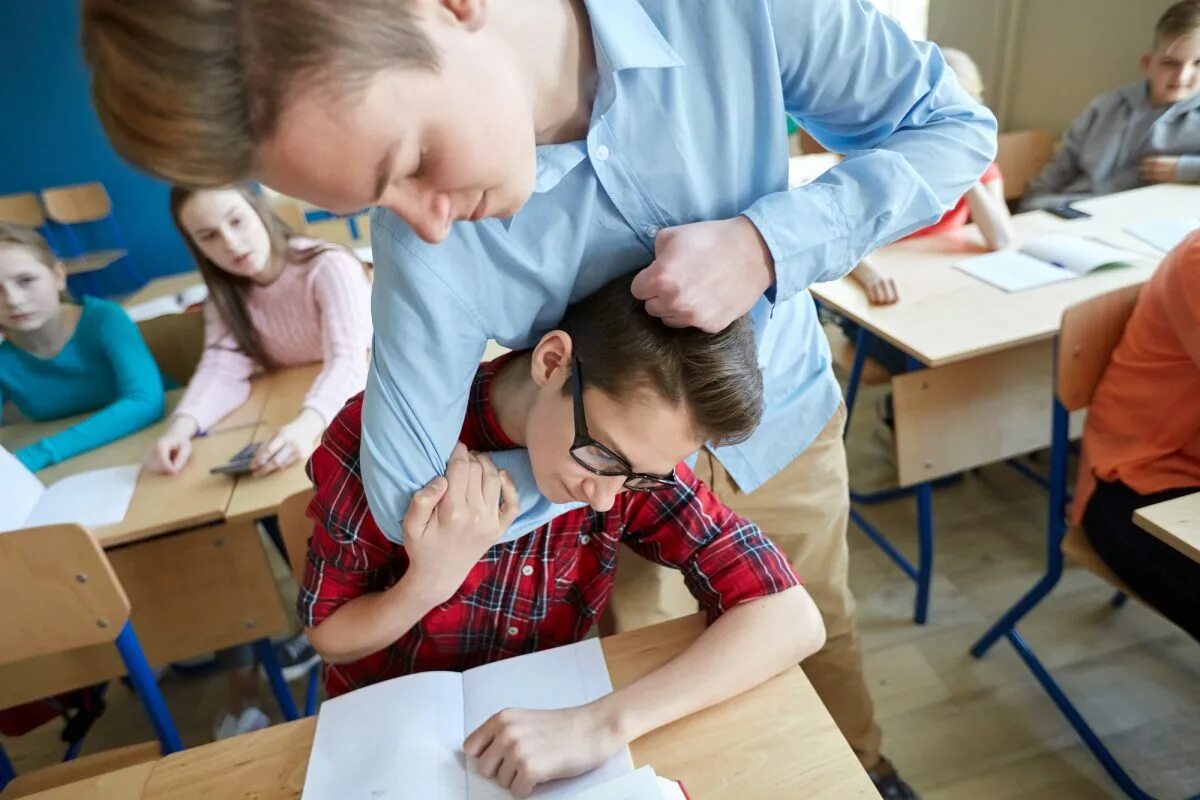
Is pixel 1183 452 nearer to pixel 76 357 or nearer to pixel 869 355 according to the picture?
pixel 869 355

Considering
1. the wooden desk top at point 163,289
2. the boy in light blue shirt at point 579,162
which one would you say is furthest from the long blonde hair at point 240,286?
the boy in light blue shirt at point 579,162

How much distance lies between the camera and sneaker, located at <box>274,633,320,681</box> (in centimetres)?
200

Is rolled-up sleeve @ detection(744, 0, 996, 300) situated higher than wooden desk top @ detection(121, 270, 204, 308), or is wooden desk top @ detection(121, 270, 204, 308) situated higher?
rolled-up sleeve @ detection(744, 0, 996, 300)

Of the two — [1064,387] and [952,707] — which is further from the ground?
[1064,387]

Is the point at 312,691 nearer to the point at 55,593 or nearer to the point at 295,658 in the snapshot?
the point at 295,658

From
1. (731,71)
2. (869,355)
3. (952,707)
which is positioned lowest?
(952,707)

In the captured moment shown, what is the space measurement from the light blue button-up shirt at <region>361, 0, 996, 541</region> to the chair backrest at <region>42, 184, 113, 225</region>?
5.19 m

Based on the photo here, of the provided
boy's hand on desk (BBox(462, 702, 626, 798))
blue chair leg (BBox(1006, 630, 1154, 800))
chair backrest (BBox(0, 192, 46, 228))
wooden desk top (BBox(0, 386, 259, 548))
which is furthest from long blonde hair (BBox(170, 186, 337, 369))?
chair backrest (BBox(0, 192, 46, 228))

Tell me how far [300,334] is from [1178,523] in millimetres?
1927

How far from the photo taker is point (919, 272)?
80.9 inches

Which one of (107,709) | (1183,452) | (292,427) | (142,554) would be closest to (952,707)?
(1183,452)

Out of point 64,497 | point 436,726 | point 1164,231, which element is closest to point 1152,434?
point 1164,231

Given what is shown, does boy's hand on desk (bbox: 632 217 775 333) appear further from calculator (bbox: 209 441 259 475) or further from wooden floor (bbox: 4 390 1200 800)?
wooden floor (bbox: 4 390 1200 800)

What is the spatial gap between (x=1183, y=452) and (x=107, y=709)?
2601 millimetres
